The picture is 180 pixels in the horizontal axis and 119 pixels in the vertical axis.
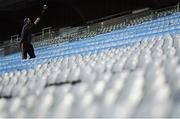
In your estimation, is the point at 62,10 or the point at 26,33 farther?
the point at 62,10

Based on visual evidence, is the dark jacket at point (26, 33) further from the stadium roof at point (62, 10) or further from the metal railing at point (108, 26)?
the stadium roof at point (62, 10)

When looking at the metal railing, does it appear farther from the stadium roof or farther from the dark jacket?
the dark jacket

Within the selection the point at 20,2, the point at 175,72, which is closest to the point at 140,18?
the point at 20,2

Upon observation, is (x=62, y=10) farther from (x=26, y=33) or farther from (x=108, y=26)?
(x=26, y=33)

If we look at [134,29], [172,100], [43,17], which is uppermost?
[43,17]

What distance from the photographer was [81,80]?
8.16ft

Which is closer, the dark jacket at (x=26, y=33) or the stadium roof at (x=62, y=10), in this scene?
the dark jacket at (x=26, y=33)

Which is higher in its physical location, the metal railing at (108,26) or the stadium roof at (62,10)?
the stadium roof at (62,10)

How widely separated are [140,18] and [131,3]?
1.91 metres

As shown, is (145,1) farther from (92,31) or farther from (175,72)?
(175,72)

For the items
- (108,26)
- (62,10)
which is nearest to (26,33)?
(108,26)

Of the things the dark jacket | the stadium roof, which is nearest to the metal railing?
the stadium roof

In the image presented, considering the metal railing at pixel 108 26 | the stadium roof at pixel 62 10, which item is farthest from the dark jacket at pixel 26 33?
the stadium roof at pixel 62 10

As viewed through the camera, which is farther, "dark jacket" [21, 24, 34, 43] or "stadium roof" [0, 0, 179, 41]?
"stadium roof" [0, 0, 179, 41]
